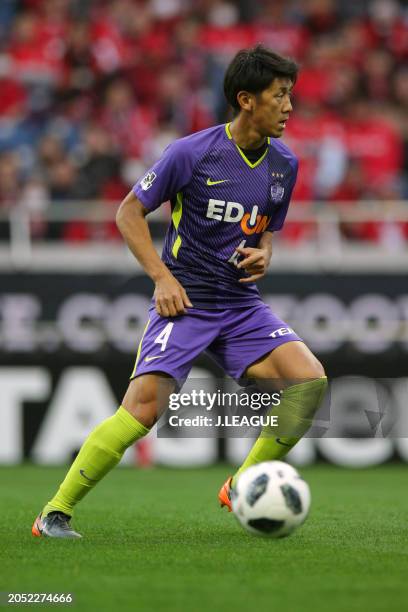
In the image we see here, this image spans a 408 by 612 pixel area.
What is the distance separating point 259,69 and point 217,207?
0.70 meters

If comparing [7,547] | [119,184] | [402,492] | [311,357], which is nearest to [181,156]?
[311,357]

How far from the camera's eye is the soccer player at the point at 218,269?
5.69 meters

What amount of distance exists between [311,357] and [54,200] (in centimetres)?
709

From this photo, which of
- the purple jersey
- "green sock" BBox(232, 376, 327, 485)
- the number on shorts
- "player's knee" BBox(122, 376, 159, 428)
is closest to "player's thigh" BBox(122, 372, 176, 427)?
"player's knee" BBox(122, 376, 159, 428)

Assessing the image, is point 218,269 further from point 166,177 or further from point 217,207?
point 166,177

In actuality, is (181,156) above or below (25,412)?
above

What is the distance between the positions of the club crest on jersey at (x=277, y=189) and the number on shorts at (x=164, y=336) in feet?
2.73

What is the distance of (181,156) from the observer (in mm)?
5750

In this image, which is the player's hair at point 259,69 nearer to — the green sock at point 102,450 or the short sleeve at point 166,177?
the short sleeve at point 166,177

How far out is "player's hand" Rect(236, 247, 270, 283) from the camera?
19.1 ft

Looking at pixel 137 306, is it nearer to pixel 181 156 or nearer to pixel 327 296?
pixel 327 296

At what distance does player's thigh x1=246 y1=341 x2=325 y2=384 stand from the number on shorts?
46 centimetres

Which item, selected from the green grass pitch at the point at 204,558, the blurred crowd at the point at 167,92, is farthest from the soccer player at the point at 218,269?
the blurred crowd at the point at 167,92

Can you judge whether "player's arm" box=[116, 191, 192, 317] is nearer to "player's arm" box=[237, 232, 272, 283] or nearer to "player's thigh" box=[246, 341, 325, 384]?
"player's arm" box=[237, 232, 272, 283]
